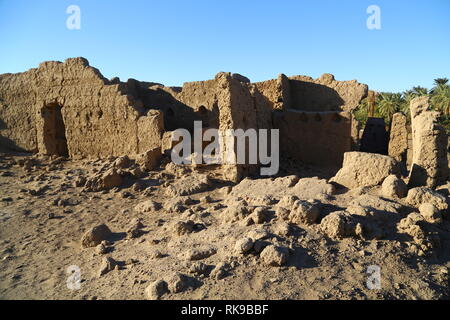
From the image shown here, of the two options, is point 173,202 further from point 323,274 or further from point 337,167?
point 337,167

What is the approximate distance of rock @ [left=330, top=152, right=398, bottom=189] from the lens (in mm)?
5387

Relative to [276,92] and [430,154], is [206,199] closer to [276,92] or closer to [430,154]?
[430,154]

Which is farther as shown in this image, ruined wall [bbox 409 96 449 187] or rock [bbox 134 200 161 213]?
rock [bbox 134 200 161 213]

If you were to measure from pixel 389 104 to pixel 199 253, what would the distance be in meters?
18.5

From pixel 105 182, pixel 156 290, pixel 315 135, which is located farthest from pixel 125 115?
pixel 156 290

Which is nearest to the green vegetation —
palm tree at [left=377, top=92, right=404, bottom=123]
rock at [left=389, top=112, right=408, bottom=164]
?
palm tree at [left=377, top=92, right=404, bottom=123]

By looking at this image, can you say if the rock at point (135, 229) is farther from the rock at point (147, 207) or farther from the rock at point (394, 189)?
the rock at point (394, 189)

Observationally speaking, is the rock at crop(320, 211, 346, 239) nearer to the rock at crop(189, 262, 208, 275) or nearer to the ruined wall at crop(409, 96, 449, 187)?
the rock at crop(189, 262, 208, 275)

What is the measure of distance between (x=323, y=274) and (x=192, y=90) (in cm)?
852

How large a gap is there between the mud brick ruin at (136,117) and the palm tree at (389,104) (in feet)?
25.7

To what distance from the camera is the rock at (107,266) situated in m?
4.23

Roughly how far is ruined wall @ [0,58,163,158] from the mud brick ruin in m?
0.03

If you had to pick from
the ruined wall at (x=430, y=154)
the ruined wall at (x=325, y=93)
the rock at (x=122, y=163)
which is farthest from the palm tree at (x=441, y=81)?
the rock at (x=122, y=163)
